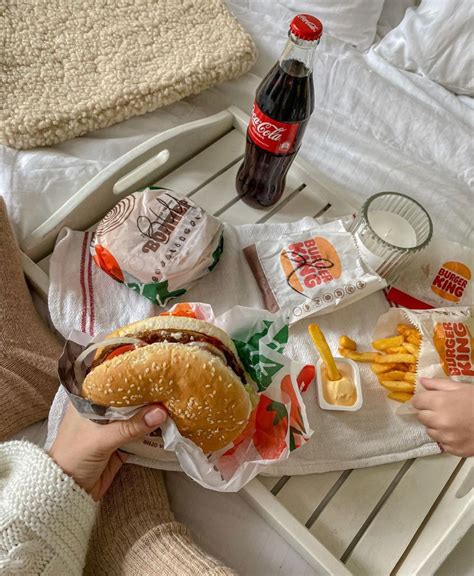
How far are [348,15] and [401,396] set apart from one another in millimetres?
908

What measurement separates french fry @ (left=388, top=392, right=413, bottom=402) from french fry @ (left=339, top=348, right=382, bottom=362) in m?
0.06

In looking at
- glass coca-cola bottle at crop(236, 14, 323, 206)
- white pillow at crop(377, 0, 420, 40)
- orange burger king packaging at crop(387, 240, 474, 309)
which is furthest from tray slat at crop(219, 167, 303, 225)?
white pillow at crop(377, 0, 420, 40)

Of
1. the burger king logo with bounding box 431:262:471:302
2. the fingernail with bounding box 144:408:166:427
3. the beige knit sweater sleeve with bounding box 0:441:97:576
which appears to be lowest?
the beige knit sweater sleeve with bounding box 0:441:97:576

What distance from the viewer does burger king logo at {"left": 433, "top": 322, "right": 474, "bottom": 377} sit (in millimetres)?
836

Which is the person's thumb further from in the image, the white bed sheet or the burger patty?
the white bed sheet

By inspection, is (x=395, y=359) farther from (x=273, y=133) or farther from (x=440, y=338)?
(x=273, y=133)

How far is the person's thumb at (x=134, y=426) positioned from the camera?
66cm

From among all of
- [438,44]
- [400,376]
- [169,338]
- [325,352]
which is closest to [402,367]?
[400,376]

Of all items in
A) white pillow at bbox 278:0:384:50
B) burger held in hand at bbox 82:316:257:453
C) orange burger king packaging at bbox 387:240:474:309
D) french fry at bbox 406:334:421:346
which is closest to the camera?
burger held in hand at bbox 82:316:257:453

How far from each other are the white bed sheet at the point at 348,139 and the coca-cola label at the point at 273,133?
276mm

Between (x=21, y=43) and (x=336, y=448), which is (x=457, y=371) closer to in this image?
(x=336, y=448)

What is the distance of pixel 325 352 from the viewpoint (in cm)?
83

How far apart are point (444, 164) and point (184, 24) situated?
2.17 feet

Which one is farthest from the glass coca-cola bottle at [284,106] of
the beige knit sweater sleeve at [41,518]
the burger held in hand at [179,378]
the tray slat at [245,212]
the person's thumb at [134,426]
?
the beige knit sweater sleeve at [41,518]
